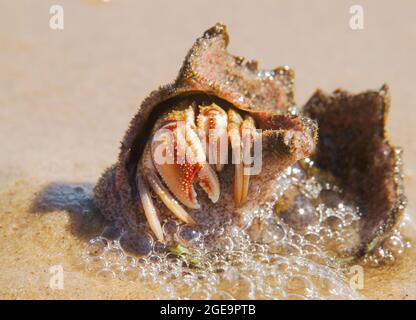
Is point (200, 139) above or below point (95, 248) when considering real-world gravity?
above

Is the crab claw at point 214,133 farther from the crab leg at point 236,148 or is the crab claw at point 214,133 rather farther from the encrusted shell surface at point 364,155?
the encrusted shell surface at point 364,155

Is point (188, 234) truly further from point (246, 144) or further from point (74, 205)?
point (74, 205)

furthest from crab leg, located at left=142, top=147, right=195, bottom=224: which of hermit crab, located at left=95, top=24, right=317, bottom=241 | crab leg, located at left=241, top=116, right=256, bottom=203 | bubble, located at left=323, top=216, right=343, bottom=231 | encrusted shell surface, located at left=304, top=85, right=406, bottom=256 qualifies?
encrusted shell surface, located at left=304, top=85, right=406, bottom=256

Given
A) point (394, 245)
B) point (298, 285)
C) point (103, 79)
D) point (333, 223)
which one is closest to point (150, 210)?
point (298, 285)

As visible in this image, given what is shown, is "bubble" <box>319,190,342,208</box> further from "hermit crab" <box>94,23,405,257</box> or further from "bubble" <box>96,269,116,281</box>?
"bubble" <box>96,269,116,281</box>

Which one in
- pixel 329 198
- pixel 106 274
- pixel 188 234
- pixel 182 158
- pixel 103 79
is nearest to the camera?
pixel 182 158

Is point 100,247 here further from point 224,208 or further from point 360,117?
point 360,117
